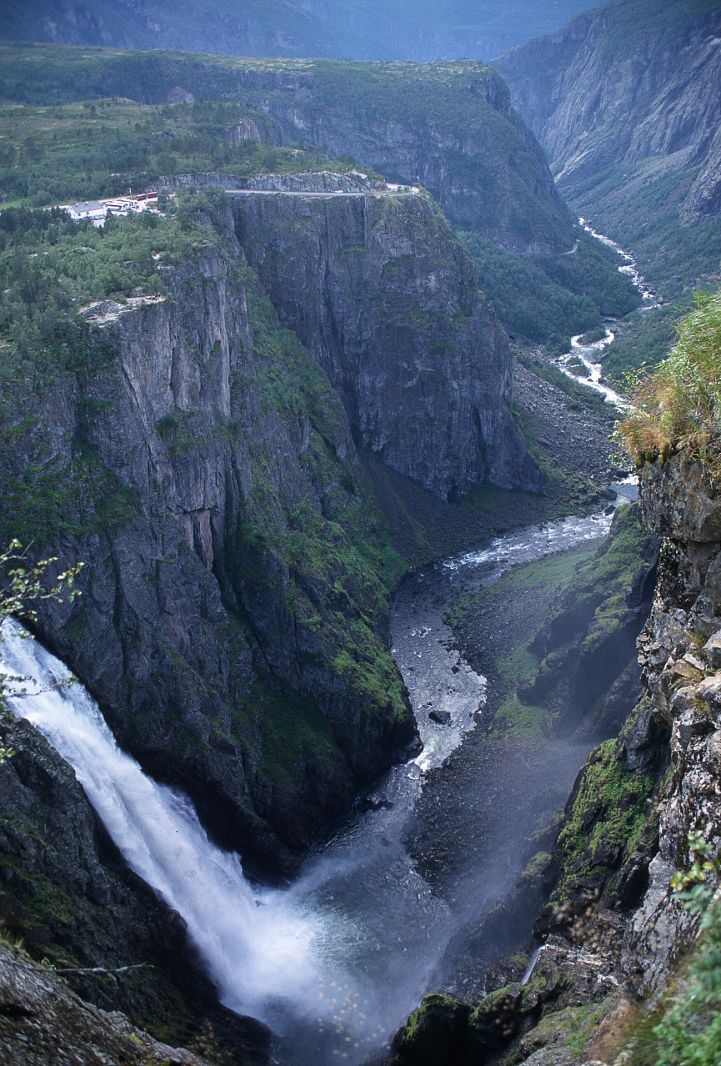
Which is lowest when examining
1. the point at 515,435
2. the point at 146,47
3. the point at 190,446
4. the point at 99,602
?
the point at 515,435

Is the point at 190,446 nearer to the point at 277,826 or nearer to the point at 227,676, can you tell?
the point at 227,676

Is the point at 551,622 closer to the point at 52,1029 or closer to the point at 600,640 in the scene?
the point at 600,640

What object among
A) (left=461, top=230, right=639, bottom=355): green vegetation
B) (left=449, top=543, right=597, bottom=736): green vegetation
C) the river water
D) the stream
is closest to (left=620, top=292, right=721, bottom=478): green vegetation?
the stream

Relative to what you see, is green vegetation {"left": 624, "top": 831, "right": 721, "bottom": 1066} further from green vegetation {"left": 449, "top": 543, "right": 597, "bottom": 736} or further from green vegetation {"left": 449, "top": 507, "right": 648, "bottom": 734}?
green vegetation {"left": 449, "top": 543, "right": 597, "bottom": 736}

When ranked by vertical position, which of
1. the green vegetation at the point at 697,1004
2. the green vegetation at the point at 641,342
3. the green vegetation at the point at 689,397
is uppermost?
the green vegetation at the point at 689,397

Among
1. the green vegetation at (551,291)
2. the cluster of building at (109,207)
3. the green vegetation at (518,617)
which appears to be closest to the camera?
the green vegetation at (518,617)

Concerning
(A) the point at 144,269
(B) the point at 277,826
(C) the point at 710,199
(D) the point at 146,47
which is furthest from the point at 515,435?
(D) the point at 146,47

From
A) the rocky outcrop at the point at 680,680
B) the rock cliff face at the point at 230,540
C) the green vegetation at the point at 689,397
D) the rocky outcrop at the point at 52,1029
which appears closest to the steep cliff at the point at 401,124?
the rock cliff face at the point at 230,540

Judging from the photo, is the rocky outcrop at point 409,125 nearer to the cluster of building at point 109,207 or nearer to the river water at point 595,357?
the river water at point 595,357
